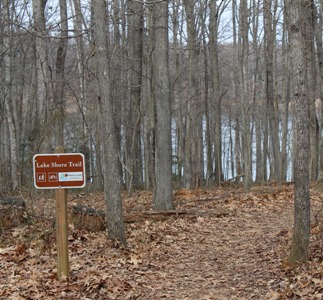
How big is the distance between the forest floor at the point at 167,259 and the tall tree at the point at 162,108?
0.79 meters

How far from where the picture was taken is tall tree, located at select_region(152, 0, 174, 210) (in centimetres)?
1160

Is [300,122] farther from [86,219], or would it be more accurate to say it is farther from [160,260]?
[86,219]

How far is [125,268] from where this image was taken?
7133 mm

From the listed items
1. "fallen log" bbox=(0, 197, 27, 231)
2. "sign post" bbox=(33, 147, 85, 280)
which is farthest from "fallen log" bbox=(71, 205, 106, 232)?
"sign post" bbox=(33, 147, 85, 280)

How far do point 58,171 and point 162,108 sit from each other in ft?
19.7

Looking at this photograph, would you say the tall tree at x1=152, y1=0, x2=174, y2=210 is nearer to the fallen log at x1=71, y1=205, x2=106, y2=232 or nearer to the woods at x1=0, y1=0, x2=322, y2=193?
the woods at x1=0, y1=0, x2=322, y2=193

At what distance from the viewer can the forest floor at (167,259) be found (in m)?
6.03

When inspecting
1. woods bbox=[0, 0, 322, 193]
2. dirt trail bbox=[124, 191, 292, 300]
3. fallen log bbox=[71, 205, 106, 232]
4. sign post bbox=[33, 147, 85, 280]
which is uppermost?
woods bbox=[0, 0, 322, 193]

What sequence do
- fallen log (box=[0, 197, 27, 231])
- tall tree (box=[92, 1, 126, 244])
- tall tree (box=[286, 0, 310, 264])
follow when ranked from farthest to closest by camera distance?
fallen log (box=[0, 197, 27, 231]), tall tree (box=[92, 1, 126, 244]), tall tree (box=[286, 0, 310, 264])

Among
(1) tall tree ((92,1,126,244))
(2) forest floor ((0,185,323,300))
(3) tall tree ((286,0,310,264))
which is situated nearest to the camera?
(2) forest floor ((0,185,323,300))

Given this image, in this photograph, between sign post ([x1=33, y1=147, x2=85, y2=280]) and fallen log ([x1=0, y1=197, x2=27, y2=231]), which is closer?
sign post ([x1=33, y1=147, x2=85, y2=280])

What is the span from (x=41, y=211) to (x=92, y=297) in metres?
4.37

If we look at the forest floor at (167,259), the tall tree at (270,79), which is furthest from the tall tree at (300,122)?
the tall tree at (270,79)

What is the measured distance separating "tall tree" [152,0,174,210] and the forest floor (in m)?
0.79
